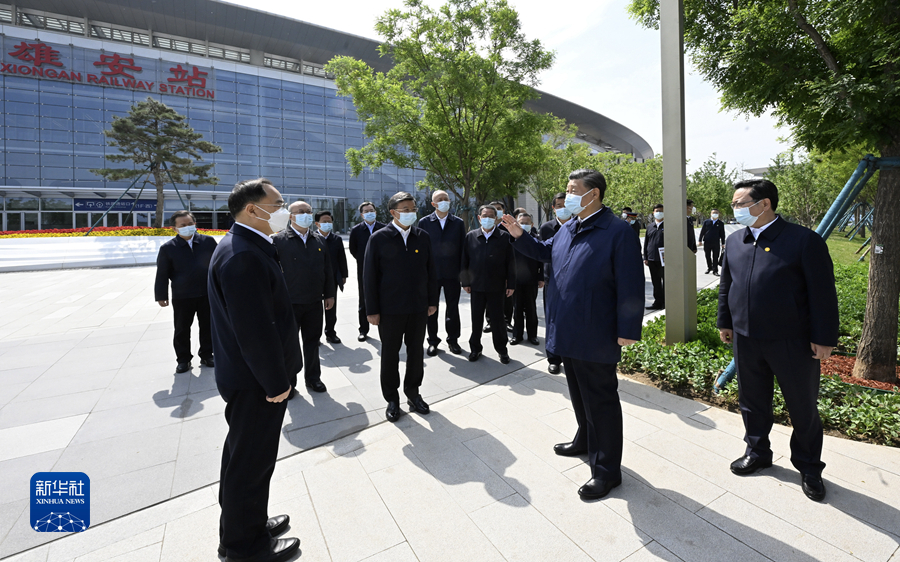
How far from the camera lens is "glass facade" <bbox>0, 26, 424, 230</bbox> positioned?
3081 centimetres

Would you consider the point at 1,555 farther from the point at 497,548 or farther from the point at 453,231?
the point at 453,231

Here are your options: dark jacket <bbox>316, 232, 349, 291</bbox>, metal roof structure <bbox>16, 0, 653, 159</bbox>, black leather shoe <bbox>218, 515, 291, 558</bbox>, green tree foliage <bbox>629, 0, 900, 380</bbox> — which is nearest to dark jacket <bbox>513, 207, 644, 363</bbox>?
black leather shoe <bbox>218, 515, 291, 558</bbox>

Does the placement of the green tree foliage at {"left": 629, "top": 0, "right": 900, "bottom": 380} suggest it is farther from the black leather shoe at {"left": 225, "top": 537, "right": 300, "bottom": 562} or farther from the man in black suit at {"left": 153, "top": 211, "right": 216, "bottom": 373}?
the man in black suit at {"left": 153, "top": 211, "right": 216, "bottom": 373}

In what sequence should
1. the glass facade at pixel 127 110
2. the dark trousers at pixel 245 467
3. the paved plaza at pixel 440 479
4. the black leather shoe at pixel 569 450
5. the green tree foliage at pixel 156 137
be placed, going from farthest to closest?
the glass facade at pixel 127 110 → the green tree foliage at pixel 156 137 → the black leather shoe at pixel 569 450 → the paved plaza at pixel 440 479 → the dark trousers at pixel 245 467

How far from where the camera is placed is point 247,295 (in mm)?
2076

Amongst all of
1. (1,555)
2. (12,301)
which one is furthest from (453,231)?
(12,301)

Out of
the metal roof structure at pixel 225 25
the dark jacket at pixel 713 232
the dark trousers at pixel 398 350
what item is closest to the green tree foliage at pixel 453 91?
the dark jacket at pixel 713 232

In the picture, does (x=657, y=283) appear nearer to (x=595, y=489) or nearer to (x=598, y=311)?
(x=598, y=311)

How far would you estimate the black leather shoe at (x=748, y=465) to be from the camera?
2.91 metres

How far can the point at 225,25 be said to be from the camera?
38250mm

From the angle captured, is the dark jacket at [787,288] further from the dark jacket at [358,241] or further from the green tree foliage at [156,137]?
the green tree foliage at [156,137]

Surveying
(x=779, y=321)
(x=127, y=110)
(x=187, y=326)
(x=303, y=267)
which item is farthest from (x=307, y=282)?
(x=127, y=110)

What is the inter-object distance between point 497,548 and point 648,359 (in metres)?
3.29

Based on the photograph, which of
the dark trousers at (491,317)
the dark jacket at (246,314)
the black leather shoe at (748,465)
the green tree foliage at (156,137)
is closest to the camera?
the dark jacket at (246,314)
